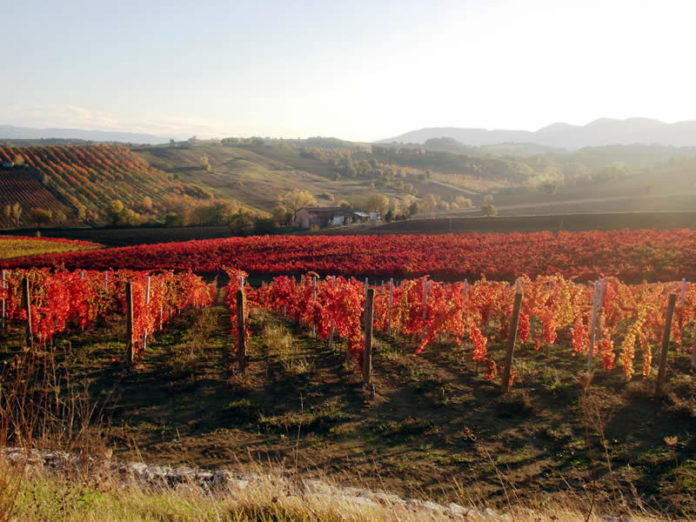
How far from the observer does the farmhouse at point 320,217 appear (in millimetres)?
63750

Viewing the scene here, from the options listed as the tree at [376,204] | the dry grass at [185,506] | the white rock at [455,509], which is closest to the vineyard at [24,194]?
the tree at [376,204]

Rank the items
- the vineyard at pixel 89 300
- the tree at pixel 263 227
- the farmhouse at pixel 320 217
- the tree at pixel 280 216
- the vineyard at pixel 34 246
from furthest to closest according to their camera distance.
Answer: the farmhouse at pixel 320 217 → the tree at pixel 280 216 → the tree at pixel 263 227 → the vineyard at pixel 34 246 → the vineyard at pixel 89 300

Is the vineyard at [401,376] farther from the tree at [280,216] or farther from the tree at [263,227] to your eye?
the tree at [280,216]

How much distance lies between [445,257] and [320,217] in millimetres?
40958

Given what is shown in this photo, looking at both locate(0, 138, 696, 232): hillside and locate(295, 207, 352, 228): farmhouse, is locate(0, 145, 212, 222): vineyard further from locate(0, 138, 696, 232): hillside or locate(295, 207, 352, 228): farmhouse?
locate(295, 207, 352, 228): farmhouse

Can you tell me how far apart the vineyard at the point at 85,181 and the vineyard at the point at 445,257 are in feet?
174

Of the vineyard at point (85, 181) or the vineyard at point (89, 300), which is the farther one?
the vineyard at point (85, 181)

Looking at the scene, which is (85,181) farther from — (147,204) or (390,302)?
(390,302)

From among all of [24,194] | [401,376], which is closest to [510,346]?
[401,376]

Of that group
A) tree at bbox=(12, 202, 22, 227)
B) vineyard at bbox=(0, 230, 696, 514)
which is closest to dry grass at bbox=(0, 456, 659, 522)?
vineyard at bbox=(0, 230, 696, 514)

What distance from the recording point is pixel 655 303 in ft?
35.3

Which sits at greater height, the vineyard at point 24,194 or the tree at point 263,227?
the vineyard at point 24,194

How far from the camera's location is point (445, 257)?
25312 mm

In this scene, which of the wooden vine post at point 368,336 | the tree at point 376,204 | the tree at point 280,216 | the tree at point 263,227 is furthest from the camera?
the tree at point 376,204
